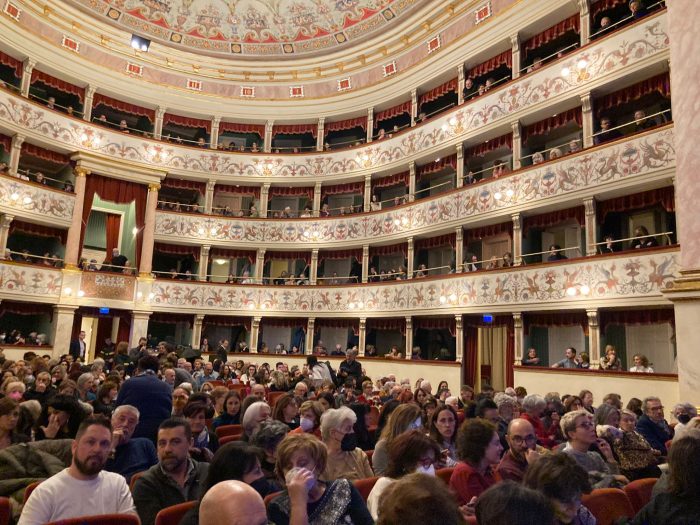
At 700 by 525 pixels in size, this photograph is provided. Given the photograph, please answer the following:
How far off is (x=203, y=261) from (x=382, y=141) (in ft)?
26.8

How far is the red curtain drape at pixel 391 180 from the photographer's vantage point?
62.1 ft

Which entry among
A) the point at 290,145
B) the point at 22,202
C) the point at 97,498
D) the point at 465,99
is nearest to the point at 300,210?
the point at 290,145

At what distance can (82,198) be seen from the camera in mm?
17953

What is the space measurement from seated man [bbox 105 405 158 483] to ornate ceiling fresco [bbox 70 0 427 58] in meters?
17.7

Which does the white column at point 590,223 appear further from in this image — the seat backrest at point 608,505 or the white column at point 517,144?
the seat backrest at point 608,505

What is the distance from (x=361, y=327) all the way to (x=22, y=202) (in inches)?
444

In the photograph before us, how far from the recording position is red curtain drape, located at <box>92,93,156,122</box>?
64.2 feet

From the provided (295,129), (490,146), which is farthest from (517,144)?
(295,129)

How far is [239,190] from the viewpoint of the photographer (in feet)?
71.9

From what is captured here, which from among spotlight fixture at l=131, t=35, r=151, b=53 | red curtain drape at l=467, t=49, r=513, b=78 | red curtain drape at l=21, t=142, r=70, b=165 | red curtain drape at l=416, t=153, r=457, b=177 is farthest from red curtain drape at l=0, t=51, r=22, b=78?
red curtain drape at l=467, t=49, r=513, b=78

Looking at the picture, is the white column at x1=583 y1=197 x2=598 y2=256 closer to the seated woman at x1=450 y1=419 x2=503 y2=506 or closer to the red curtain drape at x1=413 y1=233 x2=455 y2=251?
the red curtain drape at x1=413 y1=233 x2=455 y2=251

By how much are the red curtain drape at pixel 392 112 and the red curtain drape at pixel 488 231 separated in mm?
5533

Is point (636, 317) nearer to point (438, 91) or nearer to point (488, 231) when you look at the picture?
point (488, 231)

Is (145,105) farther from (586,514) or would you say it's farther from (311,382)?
(586,514)
